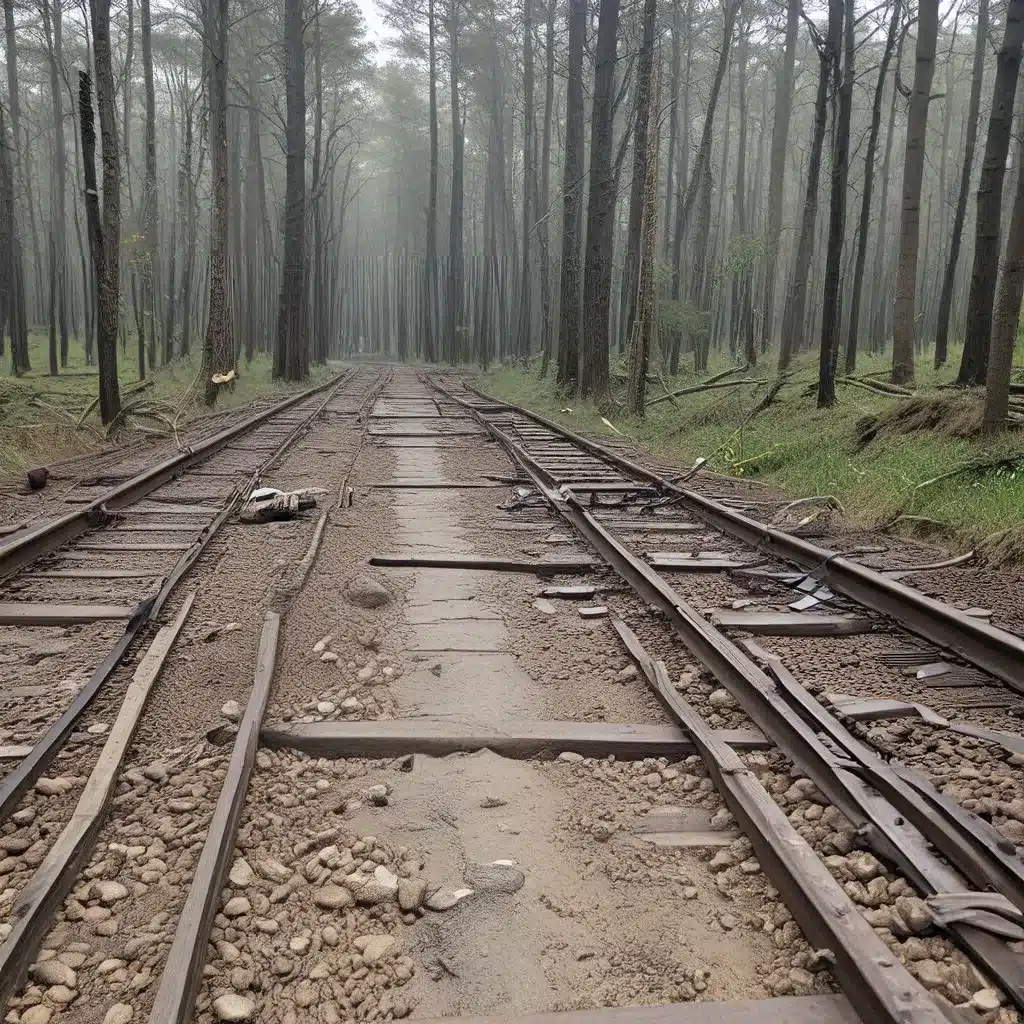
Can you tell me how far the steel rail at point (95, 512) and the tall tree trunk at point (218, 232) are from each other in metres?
6.18

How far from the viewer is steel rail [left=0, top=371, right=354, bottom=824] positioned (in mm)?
2574

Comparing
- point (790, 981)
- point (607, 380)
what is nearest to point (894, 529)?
point (790, 981)

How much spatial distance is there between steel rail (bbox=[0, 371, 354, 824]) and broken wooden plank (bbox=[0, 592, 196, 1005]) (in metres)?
0.15

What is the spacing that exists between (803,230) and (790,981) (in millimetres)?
17230

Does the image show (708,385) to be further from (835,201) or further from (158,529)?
(158,529)

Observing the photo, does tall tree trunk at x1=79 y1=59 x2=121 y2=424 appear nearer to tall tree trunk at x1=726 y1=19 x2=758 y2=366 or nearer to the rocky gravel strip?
the rocky gravel strip

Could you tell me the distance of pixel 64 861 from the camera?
2.21 m

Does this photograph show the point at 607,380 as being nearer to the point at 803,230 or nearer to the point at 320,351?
the point at 803,230

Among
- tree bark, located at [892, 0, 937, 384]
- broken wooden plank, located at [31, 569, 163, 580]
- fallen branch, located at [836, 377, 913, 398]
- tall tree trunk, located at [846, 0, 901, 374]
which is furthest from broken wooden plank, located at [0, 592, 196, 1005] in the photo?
tall tree trunk, located at [846, 0, 901, 374]

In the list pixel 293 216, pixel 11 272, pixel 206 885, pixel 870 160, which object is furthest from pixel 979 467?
pixel 293 216

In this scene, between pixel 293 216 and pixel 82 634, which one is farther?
pixel 293 216

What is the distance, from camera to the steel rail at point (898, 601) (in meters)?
3.64

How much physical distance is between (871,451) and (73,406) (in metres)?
11.7

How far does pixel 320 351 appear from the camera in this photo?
3703cm
